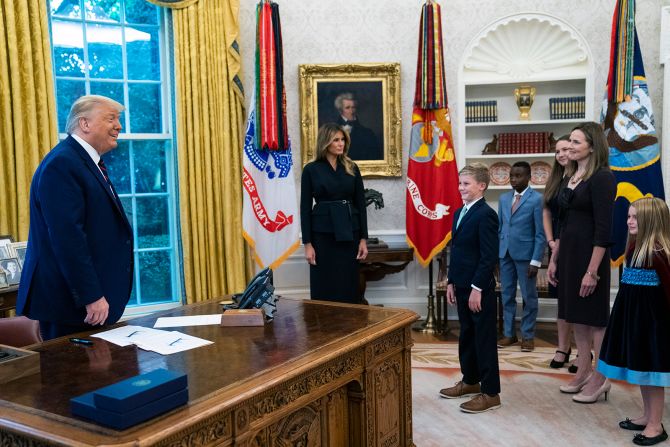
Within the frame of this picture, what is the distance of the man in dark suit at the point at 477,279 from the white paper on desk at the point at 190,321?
4.55 ft

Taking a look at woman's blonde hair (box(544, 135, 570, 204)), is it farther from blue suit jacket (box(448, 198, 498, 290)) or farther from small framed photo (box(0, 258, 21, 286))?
small framed photo (box(0, 258, 21, 286))

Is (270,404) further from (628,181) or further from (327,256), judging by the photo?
(628,181)

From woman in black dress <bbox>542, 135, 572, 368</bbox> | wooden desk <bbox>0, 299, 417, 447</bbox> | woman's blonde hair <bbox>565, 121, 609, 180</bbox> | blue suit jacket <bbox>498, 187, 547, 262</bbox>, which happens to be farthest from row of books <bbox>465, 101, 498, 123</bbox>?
wooden desk <bbox>0, 299, 417, 447</bbox>

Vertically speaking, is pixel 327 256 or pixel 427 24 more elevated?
pixel 427 24

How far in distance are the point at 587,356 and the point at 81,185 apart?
2957 millimetres

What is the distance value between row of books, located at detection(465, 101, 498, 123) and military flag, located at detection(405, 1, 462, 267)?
44 centimetres

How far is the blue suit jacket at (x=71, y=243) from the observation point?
2.36 m

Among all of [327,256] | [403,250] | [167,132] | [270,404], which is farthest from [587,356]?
[167,132]

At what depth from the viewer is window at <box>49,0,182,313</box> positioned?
502 cm

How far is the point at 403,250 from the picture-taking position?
5.43 meters

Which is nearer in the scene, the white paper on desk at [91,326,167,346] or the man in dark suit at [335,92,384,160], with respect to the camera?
the white paper on desk at [91,326,167,346]

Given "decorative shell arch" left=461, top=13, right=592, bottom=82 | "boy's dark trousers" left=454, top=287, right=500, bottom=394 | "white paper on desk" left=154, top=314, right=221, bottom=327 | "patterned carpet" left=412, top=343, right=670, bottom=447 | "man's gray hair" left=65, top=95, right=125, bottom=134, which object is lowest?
"patterned carpet" left=412, top=343, right=670, bottom=447

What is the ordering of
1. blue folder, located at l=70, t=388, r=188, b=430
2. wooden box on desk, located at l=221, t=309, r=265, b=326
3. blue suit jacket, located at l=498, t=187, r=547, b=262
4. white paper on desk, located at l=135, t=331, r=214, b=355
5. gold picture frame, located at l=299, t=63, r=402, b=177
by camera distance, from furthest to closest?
1. gold picture frame, located at l=299, t=63, r=402, b=177
2. blue suit jacket, located at l=498, t=187, r=547, b=262
3. wooden box on desk, located at l=221, t=309, r=265, b=326
4. white paper on desk, located at l=135, t=331, r=214, b=355
5. blue folder, located at l=70, t=388, r=188, b=430

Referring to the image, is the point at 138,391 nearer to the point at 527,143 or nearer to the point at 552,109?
the point at 527,143
